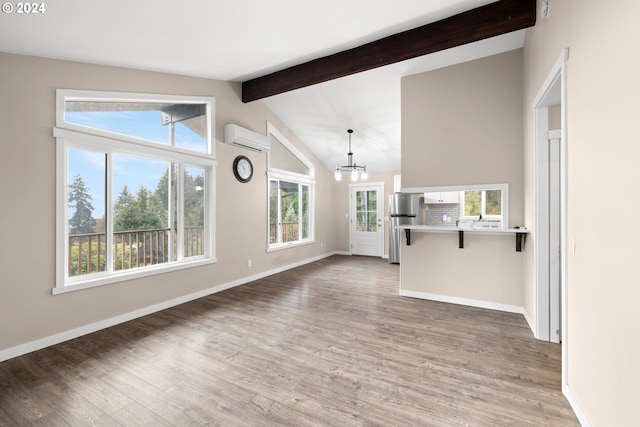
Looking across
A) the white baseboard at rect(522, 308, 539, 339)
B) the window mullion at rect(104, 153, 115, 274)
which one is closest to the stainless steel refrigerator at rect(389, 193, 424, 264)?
the white baseboard at rect(522, 308, 539, 339)

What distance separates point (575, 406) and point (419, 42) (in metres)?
3.41

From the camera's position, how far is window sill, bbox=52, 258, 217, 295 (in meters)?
2.80

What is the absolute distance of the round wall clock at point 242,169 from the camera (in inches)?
185

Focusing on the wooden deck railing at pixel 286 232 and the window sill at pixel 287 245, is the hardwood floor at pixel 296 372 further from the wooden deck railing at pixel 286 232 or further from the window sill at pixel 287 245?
the wooden deck railing at pixel 286 232

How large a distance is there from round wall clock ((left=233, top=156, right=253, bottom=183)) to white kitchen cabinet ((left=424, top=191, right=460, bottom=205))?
2.95 m

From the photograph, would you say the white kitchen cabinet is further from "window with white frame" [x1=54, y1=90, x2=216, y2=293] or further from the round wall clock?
"window with white frame" [x1=54, y1=90, x2=216, y2=293]

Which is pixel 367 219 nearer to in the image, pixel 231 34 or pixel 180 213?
pixel 180 213

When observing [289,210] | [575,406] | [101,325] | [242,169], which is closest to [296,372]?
[575,406]

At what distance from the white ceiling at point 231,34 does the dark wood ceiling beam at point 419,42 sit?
99 mm

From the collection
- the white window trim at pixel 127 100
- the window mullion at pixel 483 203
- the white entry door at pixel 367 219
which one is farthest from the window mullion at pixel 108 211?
the white entry door at pixel 367 219

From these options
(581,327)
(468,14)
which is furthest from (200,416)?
(468,14)

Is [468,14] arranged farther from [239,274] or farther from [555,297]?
[239,274]

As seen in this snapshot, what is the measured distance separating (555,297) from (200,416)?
10.3 feet

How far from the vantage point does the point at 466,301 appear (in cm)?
373
